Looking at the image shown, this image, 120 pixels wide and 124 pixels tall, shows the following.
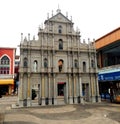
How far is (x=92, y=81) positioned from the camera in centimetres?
3067

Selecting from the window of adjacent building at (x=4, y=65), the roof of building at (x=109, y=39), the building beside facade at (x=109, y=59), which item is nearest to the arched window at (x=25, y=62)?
the building beside facade at (x=109, y=59)

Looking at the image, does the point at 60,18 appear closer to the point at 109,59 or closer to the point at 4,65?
the point at 109,59

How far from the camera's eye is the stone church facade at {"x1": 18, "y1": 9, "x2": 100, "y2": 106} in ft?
89.6

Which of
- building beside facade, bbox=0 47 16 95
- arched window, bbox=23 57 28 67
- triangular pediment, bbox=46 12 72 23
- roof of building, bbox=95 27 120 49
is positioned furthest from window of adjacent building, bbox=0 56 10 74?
roof of building, bbox=95 27 120 49

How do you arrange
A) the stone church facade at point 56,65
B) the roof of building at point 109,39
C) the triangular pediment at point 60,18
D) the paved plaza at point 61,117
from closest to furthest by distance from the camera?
the paved plaza at point 61,117 < the stone church facade at point 56,65 < the triangular pediment at point 60,18 < the roof of building at point 109,39

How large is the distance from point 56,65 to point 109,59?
18655 mm

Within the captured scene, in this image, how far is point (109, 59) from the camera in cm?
4209

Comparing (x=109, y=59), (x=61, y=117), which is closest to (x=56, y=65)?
(x=61, y=117)

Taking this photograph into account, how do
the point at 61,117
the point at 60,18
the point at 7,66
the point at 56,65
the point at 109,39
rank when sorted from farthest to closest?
the point at 7,66 < the point at 109,39 < the point at 60,18 < the point at 56,65 < the point at 61,117

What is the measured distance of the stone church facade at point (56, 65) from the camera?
27297 mm

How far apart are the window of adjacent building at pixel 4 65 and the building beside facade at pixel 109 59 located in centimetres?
2578

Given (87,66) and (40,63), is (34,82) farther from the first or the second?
(87,66)

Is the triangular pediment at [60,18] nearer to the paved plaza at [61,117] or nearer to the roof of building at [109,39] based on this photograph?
the roof of building at [109,39]

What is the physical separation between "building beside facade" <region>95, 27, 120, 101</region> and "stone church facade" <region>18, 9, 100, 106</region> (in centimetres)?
385
